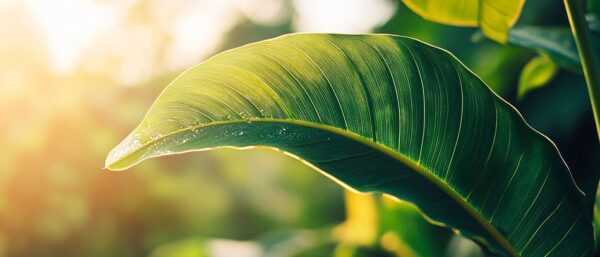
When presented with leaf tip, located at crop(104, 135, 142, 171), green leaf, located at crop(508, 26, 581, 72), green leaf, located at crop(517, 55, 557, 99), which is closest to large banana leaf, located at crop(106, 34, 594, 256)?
leaf tip, located at crop(104, 135, 142, 171)

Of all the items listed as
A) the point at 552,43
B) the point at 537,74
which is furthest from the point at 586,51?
the point at 537,74

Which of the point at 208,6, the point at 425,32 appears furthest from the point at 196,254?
the point at 208,6

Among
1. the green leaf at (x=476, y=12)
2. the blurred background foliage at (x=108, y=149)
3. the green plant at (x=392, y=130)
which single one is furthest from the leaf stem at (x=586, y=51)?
the blurred background foliage at (x=108, y=149)

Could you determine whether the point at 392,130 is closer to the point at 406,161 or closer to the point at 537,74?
the point at 406,161

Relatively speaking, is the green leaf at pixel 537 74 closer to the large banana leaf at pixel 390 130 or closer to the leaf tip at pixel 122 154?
the large banana leaf at pixel 390 130

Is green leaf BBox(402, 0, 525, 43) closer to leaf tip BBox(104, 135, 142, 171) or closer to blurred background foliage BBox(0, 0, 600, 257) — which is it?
leaf tip BBox(104, 135, 142, 171)

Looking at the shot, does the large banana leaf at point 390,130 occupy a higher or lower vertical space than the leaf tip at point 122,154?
lower

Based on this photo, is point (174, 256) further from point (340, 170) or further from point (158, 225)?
point (158, 225)
